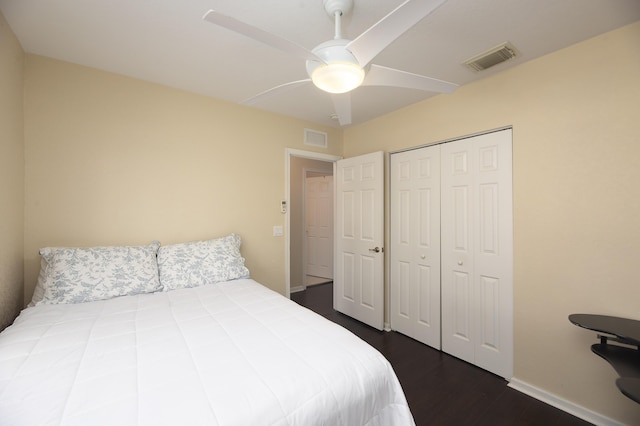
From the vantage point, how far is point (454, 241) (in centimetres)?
241

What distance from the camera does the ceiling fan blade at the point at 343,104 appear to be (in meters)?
1.50

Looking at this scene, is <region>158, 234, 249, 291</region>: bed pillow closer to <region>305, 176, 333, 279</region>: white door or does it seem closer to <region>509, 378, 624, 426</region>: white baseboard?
<region>509, 378, 624, 426</region>: white baseboard

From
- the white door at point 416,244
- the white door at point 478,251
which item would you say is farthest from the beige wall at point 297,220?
the white door at point 478,251

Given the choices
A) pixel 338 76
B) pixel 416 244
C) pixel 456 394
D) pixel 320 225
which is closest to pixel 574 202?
pixel 416 244

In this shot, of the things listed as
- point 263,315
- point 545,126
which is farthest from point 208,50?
point 545,126

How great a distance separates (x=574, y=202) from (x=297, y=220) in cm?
341

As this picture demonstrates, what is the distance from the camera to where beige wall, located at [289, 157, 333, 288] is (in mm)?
4328

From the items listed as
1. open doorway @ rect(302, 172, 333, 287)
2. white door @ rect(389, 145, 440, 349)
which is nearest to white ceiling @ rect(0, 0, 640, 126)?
white door @ rect(389, 145, 440, 349)

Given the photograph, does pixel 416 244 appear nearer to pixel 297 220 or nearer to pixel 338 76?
pixel 338 76

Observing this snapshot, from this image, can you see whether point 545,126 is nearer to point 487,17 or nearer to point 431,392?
point 487,17

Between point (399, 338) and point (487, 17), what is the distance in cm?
277

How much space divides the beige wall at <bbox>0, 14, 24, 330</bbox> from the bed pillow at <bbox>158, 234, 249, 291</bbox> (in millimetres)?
801

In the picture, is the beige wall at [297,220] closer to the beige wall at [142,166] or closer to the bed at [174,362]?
the beige wall at [142,166]

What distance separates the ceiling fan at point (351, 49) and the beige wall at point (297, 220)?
2876 mm
